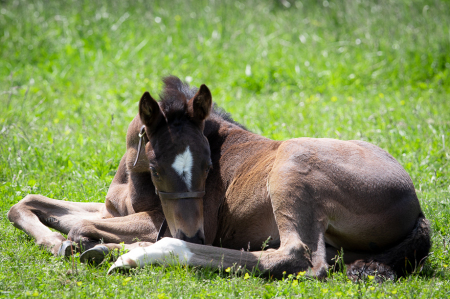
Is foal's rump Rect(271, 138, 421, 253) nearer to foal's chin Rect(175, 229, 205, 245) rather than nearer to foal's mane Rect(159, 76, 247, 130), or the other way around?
foal's chin Rect(175, 229, 205, 245)

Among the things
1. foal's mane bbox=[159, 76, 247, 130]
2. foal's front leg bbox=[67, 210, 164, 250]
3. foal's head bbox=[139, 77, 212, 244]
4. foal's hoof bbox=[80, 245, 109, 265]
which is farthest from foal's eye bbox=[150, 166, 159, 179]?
foal's hoof bbox=[80, 245, 109, 265]

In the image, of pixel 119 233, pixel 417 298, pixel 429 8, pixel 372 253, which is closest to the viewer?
pixel 417 298

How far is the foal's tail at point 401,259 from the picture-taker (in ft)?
11.7

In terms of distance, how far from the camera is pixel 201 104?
13.9ft

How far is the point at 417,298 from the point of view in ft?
10.2

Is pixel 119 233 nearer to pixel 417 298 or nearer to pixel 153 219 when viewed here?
pixel 153 219

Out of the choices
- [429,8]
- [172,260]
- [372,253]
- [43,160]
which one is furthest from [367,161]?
[429,8]

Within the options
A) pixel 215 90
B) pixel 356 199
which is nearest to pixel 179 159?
pixel 356 199

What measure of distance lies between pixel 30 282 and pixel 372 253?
2.75 meters

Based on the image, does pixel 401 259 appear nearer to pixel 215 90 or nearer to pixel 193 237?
pixel 193 237

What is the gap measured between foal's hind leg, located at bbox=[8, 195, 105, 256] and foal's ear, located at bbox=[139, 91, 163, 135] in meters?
1.27

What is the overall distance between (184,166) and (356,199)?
4.79 feet

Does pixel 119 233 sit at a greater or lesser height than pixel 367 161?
lesser

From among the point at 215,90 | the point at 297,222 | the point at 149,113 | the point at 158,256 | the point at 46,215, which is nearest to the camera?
the point at 158,256
